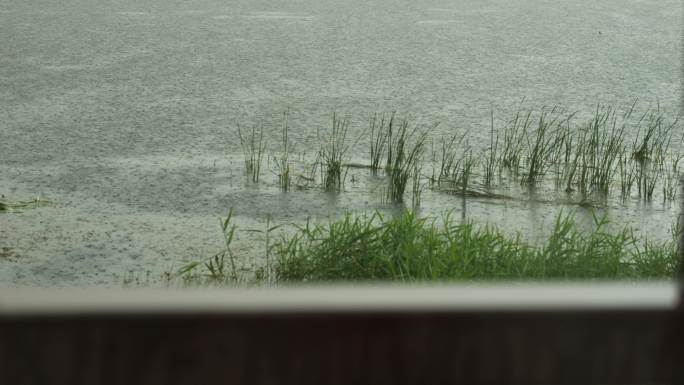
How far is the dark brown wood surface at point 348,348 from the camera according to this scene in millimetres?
160

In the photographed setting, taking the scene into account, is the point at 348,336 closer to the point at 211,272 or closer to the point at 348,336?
the point at 348,336

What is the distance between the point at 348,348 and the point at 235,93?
361 centimetres

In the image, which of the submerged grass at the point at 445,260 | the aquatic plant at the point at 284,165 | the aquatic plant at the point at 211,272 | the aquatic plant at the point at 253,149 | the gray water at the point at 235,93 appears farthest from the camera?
the aquatic plant at the point at 253,149

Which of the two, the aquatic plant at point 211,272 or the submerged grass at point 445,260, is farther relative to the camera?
the aquatic plant at point 211,272

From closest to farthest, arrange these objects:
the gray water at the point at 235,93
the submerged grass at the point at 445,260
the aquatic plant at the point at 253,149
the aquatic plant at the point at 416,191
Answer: the submerged grass at the point at 445,260 < the gray water at the point at 235,93 < the aquatic plant at the point at 416,191 < the aquatic plant at the point at 253,149

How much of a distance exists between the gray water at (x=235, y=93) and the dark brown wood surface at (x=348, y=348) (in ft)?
5.59

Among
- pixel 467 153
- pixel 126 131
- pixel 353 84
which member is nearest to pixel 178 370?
pixel 467 153

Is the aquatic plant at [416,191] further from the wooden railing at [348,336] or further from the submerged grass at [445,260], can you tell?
the wooden railing at [348,336]

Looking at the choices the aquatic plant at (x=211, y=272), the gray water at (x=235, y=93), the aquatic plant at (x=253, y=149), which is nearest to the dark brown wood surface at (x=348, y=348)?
the aquatic plant at (x=211, y=272)

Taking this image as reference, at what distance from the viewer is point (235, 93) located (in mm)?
3729

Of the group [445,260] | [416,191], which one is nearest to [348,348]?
[445,260]

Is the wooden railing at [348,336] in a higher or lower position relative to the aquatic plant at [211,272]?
higher

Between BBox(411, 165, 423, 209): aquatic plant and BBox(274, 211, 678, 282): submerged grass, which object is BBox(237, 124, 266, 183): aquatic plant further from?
BBox(274, 211, 678, 282): submerged grass

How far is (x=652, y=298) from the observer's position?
17 cm
